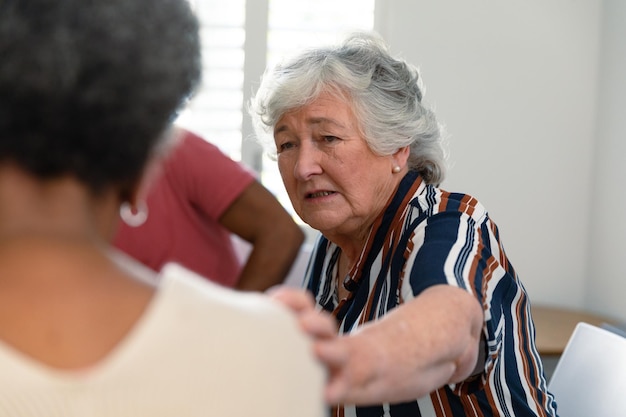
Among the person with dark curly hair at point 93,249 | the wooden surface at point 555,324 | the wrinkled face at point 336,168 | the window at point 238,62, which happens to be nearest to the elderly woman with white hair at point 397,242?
the wrinkled face at point 336,168

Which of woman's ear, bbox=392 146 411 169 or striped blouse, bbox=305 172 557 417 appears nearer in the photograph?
striped blouse, bbox=305 172 557 417

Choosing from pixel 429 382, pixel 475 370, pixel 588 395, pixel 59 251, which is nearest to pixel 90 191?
pixel 59 251

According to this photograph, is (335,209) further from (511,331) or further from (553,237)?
(553,237)

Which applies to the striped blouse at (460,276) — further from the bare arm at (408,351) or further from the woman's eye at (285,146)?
the woman's eye at (285,146)

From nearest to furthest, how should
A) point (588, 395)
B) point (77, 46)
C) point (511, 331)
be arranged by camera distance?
1. point (77, 46)
2. point (511, 331)
3. point (588, 395)

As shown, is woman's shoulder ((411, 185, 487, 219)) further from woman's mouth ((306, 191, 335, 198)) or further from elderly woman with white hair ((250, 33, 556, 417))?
woman's mouth ((306, 191, 335, 198))

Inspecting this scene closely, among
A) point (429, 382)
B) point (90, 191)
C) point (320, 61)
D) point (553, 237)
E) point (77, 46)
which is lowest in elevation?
point (553, 237)

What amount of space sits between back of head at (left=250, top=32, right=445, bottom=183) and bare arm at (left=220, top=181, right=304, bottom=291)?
21 centimetres

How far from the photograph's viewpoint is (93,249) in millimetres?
701

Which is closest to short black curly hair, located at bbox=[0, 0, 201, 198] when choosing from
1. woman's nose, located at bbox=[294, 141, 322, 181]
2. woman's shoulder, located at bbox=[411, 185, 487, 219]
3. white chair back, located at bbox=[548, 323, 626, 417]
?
woman's shoulder, located at bbox=[411, 185, 487, 219]

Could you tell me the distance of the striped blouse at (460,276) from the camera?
1.33 m

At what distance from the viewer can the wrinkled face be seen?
181cm

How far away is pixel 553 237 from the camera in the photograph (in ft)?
13.4

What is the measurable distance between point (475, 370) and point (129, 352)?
772 mm
